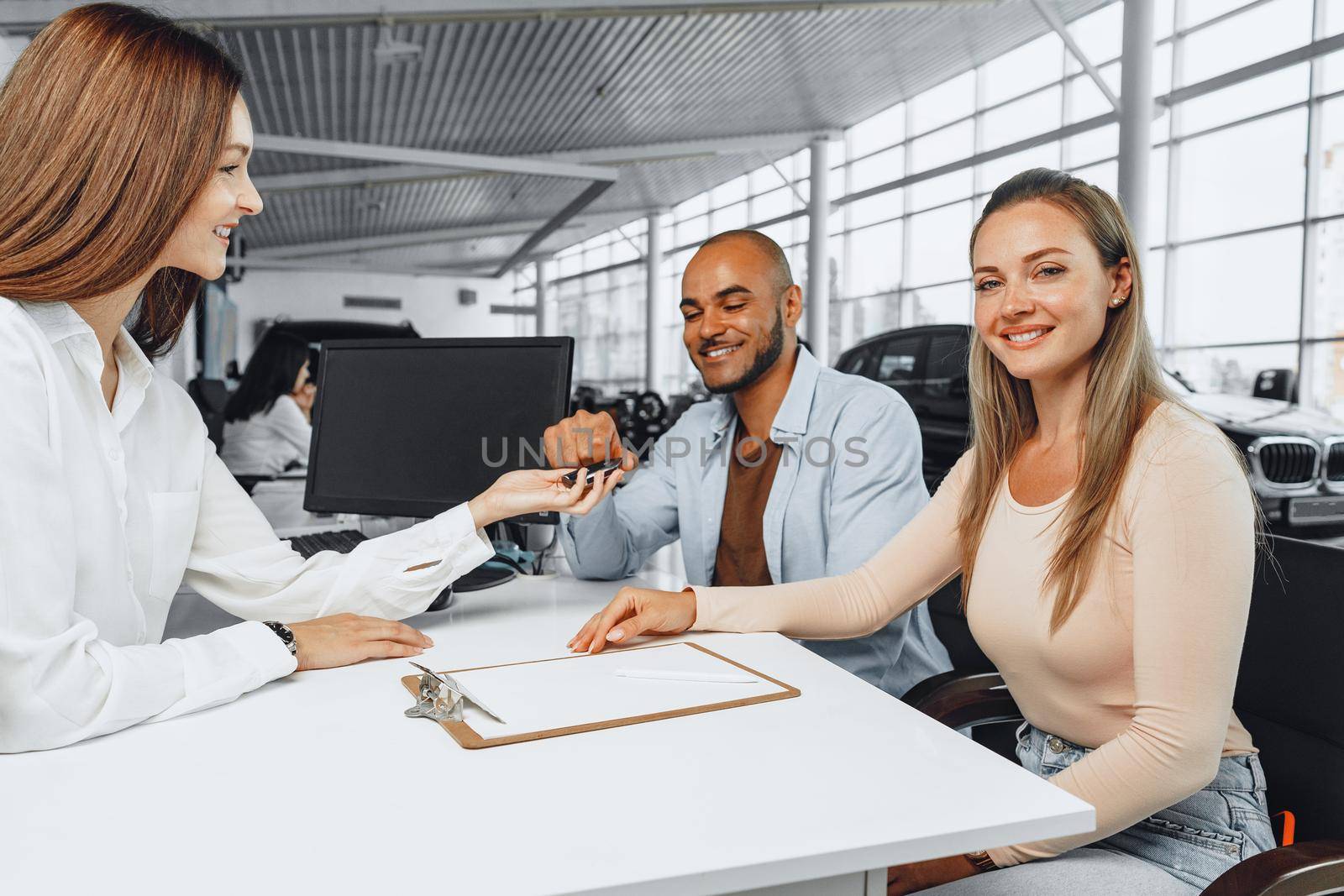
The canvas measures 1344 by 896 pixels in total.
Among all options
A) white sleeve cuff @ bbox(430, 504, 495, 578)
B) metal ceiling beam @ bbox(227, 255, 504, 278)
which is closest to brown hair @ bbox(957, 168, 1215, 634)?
white sleeve cuff @ bbox(430, 504, 495, 578)

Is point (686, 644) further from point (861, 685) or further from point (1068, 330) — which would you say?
point (1068, 330)

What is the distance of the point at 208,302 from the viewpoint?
30.0 feet

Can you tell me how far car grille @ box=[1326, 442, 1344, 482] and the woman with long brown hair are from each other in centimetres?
515

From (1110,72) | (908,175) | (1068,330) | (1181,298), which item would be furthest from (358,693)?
(908,175)

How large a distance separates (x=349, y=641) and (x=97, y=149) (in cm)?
69

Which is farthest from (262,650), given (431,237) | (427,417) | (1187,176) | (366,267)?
(366,267)

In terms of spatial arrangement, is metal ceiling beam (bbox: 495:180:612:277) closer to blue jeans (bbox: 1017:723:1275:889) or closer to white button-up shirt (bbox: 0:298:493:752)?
white button-up shirt (bbox: 0:298:493:752)

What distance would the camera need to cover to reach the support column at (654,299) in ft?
60.9

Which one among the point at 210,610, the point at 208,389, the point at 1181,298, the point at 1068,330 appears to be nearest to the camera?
the point at 1068,330

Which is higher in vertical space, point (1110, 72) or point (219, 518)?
point (1110, 72)

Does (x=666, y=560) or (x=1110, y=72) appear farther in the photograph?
(x=1110, y=72)

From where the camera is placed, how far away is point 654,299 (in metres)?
18.6

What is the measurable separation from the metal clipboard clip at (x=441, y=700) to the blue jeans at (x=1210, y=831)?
0.85 m

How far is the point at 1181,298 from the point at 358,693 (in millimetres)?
10352
